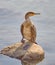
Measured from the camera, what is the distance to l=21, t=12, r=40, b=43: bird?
14336 mm

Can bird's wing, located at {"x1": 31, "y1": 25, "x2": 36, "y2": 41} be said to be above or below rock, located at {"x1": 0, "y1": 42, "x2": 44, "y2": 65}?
above

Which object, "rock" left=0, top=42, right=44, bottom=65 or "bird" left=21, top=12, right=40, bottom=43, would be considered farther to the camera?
"bird" left=21, top=12, right=40, bottom=43

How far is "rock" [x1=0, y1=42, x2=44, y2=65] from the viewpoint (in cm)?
1380

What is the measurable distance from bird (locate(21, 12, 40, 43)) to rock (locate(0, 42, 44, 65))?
0.20 meters

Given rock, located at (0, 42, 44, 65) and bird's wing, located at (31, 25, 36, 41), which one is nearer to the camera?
rock, located at (0, 42, 44, 65)

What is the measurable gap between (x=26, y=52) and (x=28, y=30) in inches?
29.3

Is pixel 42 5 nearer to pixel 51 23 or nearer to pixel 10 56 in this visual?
pixel 51 23

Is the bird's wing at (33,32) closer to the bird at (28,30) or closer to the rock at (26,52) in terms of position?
the bird at (28,30)

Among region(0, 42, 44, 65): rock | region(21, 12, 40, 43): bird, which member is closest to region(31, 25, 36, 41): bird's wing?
region(21, 12, 40, 43): bird

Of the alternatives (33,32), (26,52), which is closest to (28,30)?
(33,32)

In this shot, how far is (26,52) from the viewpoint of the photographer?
45.7 feet

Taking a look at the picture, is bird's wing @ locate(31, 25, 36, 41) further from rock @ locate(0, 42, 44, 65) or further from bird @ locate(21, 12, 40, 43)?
rock @ locate(0, 42, 44, 65)

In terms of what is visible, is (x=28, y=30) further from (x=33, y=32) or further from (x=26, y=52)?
(x=26, y=52)

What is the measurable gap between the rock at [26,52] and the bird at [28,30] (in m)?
0.20
